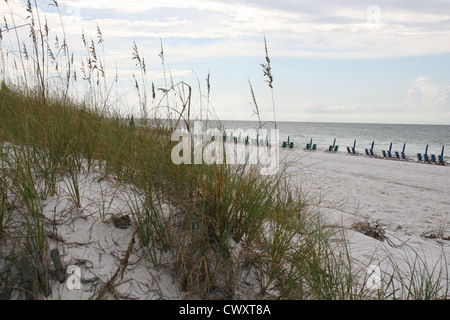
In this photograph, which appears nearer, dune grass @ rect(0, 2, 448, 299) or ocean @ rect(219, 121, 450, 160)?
dune grass @ rect(0, 2, 448, 299)

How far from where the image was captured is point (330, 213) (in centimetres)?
404

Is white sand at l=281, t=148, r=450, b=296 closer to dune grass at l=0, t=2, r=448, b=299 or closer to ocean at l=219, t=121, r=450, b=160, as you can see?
dune grass at l=0, t=2, r=448, b=299

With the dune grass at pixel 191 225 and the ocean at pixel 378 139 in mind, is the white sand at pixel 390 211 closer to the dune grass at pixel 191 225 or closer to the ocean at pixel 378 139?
the dune grass at pixel 191 225

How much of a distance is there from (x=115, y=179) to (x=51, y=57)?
269cm

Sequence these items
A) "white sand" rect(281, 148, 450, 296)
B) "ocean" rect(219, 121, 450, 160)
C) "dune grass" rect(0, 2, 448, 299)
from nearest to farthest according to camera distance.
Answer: "dune grass" rect(0, 2, 448, 299) → "white sand" rect(281, 148, 450, 296) → "ocean" rect(219, 121, 450, 160)

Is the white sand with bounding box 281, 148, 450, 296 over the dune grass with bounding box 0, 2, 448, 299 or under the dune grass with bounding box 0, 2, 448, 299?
under

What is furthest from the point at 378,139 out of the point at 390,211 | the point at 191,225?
the point at 191,225

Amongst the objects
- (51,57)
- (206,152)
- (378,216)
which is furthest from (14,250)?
(378,216)

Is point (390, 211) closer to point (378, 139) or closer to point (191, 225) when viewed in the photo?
point (191, 225)

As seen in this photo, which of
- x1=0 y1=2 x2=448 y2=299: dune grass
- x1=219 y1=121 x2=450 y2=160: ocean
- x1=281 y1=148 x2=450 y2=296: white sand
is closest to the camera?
x1=0 y1=2 x2=448 y2=299: dune grass

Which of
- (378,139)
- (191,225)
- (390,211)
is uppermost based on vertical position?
(191,225)

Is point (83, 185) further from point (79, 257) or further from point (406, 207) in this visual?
point (406, 207)

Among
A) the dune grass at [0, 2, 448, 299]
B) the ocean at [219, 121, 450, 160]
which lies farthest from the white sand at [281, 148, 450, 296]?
the ocean at [219, 121, 450, 160]

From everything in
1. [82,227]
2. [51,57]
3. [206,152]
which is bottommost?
[82,227]
